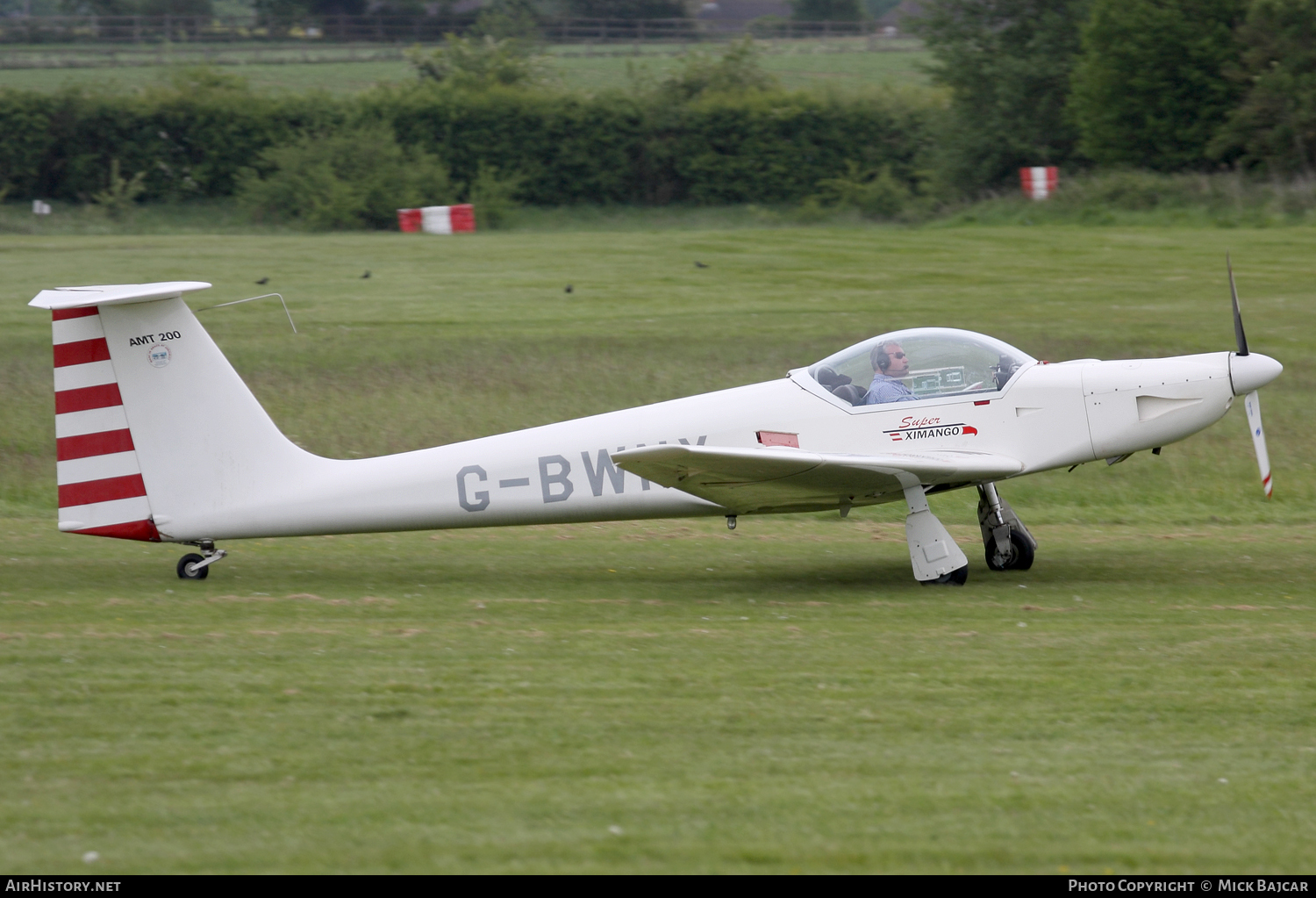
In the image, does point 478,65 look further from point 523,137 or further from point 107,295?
point 107,295

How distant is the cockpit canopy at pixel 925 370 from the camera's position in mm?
10953

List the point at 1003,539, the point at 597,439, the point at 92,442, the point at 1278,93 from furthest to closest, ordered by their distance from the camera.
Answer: the point at 1278,93 → the point at 1003,539 → the point at 597,439 → the point at 92,442

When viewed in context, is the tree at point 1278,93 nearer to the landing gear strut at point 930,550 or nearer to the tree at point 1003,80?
the tree at point 1003,80

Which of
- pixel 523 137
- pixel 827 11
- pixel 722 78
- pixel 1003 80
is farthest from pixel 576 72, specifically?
pixel 827 11

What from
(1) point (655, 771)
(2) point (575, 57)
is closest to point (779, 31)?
(2) point (575, 57)

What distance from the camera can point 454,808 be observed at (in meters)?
5.91

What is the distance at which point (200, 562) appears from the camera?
11.2 meters

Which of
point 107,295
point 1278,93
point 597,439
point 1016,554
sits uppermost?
point 1278,93

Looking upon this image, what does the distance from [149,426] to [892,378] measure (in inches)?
245

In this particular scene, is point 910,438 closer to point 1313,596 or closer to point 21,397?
point 1313,596

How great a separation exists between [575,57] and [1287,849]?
7447 centimetres

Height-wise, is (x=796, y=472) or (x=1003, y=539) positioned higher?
(x=796, y=472)

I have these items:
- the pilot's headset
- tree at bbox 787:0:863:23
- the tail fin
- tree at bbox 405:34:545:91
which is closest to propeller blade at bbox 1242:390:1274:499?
the pilot's headset

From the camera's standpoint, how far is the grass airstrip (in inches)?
222
